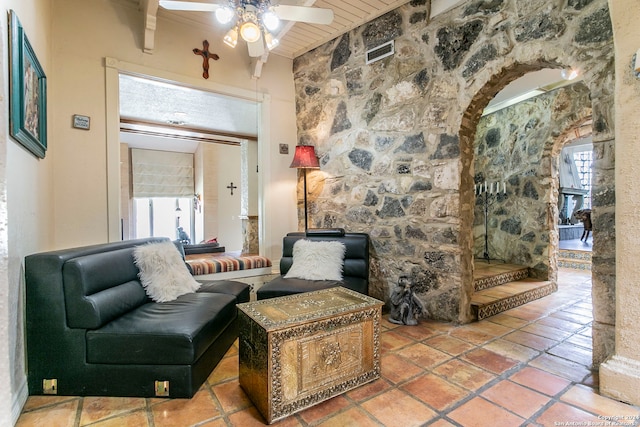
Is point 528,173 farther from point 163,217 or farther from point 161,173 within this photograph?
point 163,217

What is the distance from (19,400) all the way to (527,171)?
16.7ft

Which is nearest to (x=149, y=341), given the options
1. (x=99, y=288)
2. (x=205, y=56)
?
(x=99, y=288)

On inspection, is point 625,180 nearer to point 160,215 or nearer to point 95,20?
point 95,20

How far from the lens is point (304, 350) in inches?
61.9

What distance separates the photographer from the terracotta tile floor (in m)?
1.51

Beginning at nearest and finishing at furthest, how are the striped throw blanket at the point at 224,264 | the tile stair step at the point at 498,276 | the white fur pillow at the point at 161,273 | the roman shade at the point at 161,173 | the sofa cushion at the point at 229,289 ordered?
1. the white fur pillow at the point at 161,273
2. the sofa cushion at the point at 229,289
3. the striped throw blanket at the point at 224,264
4. the tile stair step at the point at 498,276
5. the roman shade at the point at 161,173

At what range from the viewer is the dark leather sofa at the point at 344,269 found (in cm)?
258

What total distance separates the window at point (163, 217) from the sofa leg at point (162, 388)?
630cm

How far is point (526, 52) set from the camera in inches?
87.0

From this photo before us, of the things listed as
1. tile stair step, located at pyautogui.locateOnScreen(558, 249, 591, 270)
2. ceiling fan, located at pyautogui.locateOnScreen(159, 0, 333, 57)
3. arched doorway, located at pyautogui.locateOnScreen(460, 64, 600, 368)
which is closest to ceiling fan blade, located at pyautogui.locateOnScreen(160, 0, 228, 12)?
ceiling fan, located at pyautogui.locateOnScreen(159, 0, 333, 57)

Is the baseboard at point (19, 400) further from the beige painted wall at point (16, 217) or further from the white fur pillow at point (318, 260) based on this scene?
the white fur pillow at point (318, 260)

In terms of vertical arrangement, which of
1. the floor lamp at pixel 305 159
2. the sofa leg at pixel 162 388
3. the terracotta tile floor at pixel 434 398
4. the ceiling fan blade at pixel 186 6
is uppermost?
the ceiling fan blade at pixel 186 6

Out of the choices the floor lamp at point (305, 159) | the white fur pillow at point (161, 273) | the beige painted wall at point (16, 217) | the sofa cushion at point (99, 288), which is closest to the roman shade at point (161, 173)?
the floor lamp at point (305, 159)

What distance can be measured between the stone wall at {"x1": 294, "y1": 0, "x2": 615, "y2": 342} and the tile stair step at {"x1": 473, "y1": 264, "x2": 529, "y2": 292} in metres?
0.74
